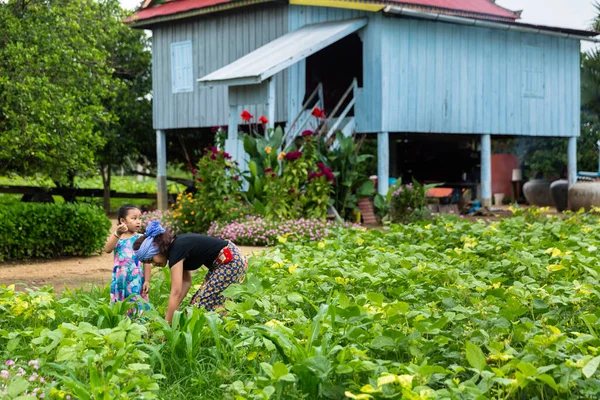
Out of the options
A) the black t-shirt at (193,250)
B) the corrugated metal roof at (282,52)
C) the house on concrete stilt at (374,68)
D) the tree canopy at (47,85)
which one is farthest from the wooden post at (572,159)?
the black t-shirt at (193,250)

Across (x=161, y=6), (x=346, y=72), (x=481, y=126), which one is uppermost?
(x=161, y=6)

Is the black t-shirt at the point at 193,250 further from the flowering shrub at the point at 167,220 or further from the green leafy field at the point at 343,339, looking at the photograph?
the flowering shrub at the point at 167,220

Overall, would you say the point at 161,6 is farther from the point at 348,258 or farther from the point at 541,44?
the point at 348,258

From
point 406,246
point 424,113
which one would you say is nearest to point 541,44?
point 424,113

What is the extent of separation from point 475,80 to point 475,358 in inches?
584

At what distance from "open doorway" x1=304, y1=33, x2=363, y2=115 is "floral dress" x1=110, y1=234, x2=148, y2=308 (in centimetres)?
1397

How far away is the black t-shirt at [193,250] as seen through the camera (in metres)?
6.41

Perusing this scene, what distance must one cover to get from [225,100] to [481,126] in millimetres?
5403

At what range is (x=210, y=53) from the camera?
64.7 ft

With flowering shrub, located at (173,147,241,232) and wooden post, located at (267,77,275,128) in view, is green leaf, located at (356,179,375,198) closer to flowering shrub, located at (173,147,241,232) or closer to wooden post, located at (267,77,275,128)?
wooden post, located at (267,77,275,128)

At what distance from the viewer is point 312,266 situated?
26.2ft

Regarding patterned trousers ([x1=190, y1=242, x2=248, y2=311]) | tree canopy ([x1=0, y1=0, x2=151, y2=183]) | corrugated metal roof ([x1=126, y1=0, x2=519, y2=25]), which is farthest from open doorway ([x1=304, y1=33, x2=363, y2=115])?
patterned trousers ([x1=190, y1=242, x2=248, y2=311])

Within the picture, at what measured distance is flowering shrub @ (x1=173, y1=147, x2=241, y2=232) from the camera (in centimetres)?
1431

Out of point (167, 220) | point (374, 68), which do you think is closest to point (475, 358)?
point (167, 220)
